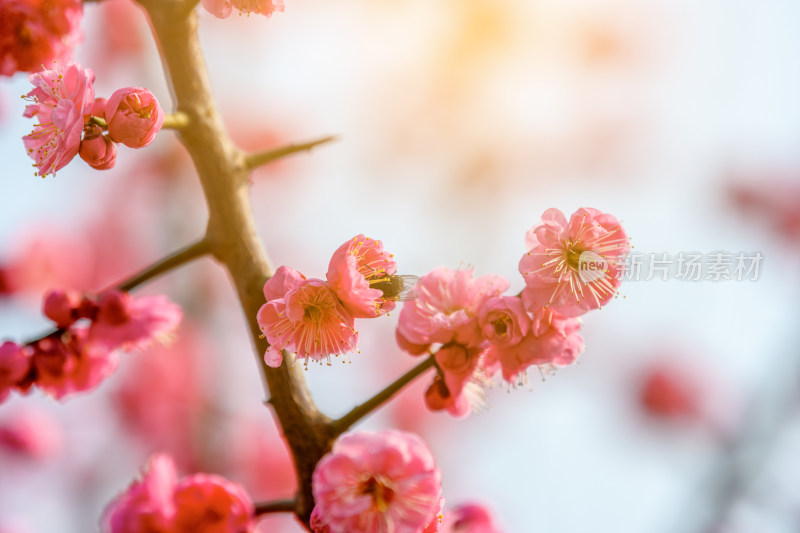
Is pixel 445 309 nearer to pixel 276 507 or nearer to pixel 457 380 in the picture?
pixel 457 380

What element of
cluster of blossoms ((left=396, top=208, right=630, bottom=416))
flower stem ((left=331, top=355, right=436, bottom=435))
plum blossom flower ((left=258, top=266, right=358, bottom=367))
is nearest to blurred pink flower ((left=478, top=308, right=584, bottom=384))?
cluster of blossoms ((left=396, top=208, right=630, bottom=416))

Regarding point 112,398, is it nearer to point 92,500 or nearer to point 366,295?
point 92,500

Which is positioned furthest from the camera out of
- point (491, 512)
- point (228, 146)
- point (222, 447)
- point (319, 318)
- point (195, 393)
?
point (195, 393)

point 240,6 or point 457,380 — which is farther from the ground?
point 240,6

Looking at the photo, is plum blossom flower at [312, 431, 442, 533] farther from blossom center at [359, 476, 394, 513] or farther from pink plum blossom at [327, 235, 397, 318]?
pink plum blossom at [327, 235, 397, 318]

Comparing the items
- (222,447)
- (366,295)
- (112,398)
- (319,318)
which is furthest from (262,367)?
(112,398)

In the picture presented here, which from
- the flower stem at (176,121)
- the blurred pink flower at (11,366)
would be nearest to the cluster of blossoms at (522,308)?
the flower stem at (176,121)

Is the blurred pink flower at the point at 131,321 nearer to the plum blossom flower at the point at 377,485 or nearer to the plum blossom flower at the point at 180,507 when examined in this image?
the plum blossom flower at the point at 180,507

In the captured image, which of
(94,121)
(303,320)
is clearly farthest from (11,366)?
(303,320)
